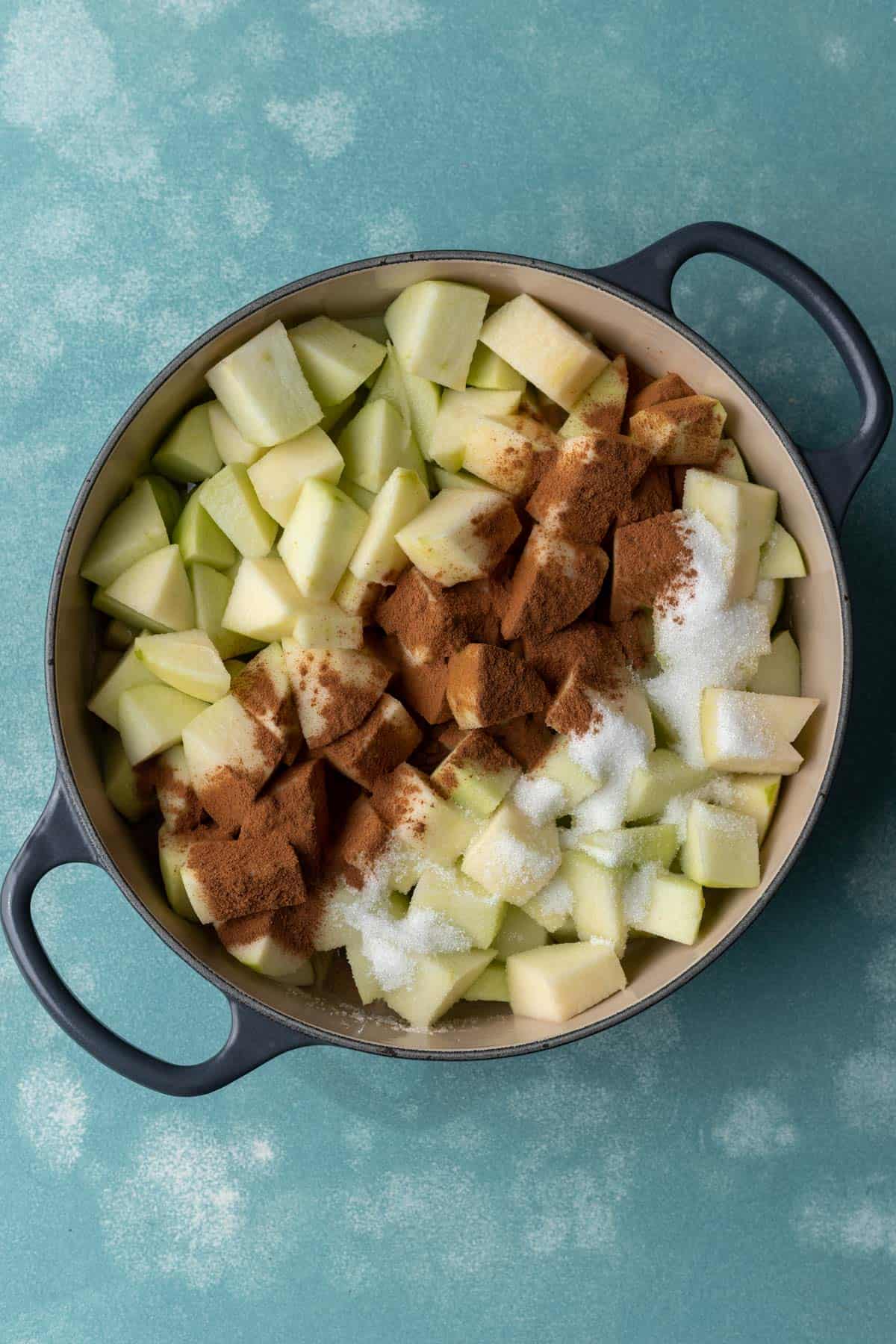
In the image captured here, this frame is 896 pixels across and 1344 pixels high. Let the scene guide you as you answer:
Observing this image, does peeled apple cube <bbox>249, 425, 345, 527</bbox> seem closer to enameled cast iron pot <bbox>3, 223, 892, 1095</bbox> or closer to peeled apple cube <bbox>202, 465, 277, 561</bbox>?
peeled apple cube <bbox>202, 465, 277, 561</bbox>

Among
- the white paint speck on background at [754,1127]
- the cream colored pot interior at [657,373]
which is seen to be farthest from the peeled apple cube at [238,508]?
the white paint speck on background at [754,1127]

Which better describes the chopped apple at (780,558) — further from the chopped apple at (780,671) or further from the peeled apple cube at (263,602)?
the peeled apple cube at (263,602)

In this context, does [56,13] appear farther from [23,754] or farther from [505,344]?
[23,754]

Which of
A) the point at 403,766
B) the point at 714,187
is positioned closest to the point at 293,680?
the point at 403,766

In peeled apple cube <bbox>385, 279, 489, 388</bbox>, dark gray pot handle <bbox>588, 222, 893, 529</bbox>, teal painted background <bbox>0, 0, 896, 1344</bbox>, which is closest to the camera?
dark gray pot handle <bbox>588, 222, 893, 529</bbox>

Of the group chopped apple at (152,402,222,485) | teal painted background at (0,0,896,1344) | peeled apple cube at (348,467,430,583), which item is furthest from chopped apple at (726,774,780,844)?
chopped apple at (152,402,222,485)
